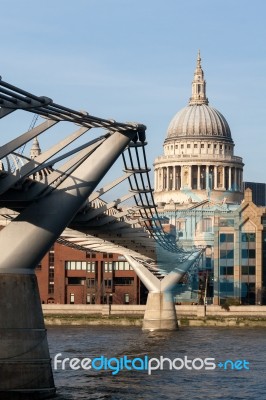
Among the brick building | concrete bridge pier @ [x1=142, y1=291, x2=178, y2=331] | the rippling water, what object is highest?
the brick building

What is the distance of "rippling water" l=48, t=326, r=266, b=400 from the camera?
2002 inches

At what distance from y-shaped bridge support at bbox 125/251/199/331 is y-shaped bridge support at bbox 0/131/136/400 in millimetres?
63017

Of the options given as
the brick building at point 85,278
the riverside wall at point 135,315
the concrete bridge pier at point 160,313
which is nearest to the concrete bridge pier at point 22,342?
the concrete bridge pier at point 160,313

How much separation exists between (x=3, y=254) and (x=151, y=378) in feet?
53.6

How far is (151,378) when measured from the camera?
57.9 meters

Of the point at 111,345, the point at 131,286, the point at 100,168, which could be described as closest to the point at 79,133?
the point at 100,168

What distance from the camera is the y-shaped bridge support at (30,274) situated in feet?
142

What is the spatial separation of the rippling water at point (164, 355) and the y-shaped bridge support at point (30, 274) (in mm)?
2795

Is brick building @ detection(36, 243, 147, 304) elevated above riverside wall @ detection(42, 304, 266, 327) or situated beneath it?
elevated above

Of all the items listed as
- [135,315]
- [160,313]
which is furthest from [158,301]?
[135,315]

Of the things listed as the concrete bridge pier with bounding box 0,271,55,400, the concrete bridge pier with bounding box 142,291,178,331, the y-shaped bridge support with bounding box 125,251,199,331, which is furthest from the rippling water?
the concrete bridge pier with bounding box 0,271,55,400

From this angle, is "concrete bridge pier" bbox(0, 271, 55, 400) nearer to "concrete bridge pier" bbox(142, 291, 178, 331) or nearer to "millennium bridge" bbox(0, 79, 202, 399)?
"millennium bridge" bbox(0, 79, 202, 399)

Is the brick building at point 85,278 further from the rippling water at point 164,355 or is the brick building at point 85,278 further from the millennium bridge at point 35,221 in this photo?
the millennium bridge at point 35,221

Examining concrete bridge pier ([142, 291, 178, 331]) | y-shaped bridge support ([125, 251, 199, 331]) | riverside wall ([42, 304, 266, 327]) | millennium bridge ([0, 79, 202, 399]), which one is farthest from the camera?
riverside wall ([42, 304, 266, 327])
